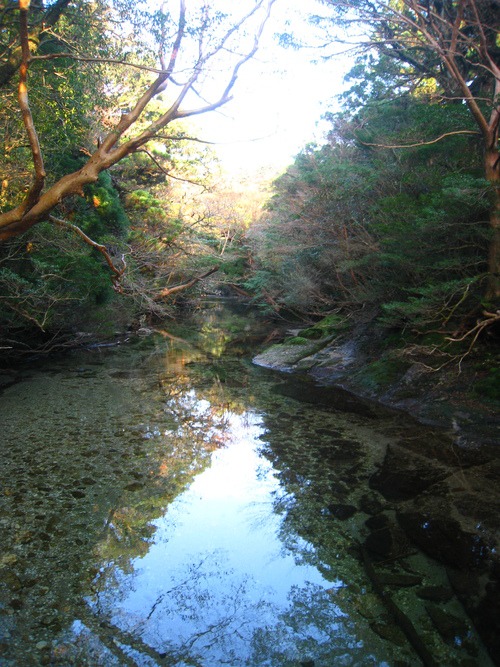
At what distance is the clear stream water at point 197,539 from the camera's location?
289 centimetres

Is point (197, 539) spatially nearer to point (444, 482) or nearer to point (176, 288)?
point (444, 482)

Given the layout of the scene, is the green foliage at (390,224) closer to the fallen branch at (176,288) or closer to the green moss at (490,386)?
the green moss at (490,386)

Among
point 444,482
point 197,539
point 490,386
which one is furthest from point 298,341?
point 197,539

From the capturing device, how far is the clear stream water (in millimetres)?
2893

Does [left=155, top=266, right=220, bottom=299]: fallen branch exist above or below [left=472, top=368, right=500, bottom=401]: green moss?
above

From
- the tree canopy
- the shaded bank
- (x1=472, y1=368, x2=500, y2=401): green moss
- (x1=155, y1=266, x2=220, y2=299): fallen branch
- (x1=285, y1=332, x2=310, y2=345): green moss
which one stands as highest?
the tree canopy

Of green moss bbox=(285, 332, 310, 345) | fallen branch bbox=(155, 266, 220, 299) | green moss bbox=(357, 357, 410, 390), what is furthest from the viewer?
fallen branch bbox=(155, 266, 220, 299)

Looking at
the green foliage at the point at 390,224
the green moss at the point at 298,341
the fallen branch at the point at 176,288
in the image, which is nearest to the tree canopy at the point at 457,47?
the green foliage at the point at 390,224

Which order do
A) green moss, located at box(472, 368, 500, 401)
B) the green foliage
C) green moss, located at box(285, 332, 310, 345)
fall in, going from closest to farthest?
green moss, located at box(472, 368, 500, 401) < the green foliage < green moss, located at box(285, 332, 310, 345)

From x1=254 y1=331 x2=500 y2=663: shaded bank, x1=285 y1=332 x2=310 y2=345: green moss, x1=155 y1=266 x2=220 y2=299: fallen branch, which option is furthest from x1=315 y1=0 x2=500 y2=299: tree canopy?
x1=155 y1=266 x2=220 y2=299: fallen branch

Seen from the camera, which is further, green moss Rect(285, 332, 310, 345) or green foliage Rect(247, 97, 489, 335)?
green moss Rect(285, 332, 310, 345)

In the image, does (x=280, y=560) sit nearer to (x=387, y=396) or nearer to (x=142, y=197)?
(x=387, y=396)

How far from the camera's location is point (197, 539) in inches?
165

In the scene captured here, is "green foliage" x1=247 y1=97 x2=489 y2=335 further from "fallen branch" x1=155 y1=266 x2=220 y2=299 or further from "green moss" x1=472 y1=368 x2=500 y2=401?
"fallen branch" x1=155 y1=266 x2=220 y2=299
